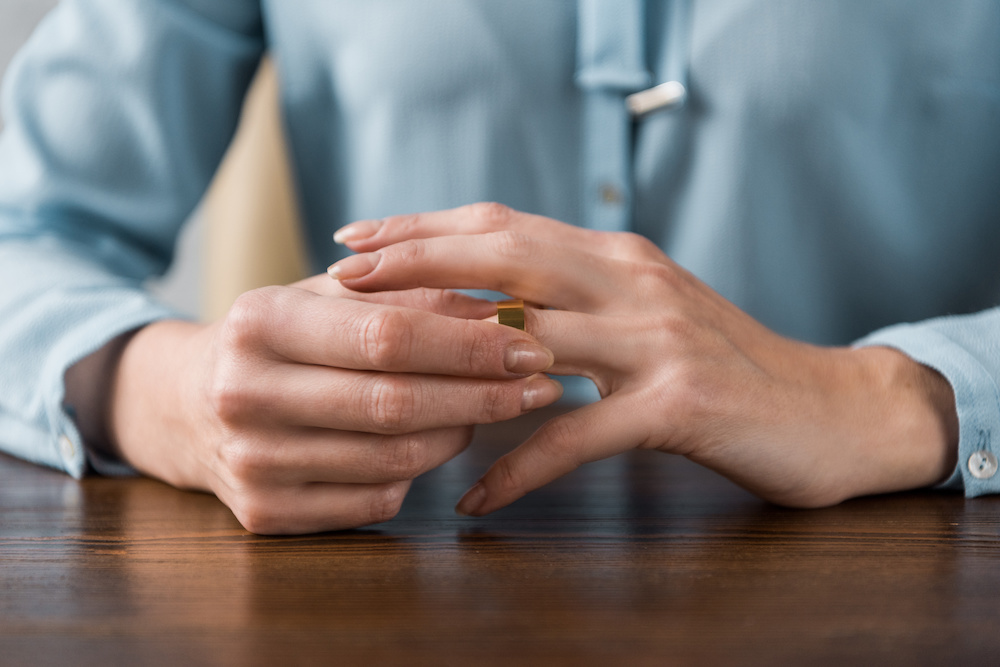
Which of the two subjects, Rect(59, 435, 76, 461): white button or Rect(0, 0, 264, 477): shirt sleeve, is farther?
Rect(0, 0, 264, 477): shirt sleeve

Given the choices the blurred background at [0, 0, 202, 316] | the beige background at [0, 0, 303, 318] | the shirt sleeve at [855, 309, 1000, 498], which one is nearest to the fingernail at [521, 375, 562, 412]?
the shirt sleeve at [855, 309, 1000, 498]

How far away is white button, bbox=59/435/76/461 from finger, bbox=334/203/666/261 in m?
0.26

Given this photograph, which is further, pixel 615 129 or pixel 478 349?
pixel 615 129

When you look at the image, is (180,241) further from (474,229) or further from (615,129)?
(474,229)

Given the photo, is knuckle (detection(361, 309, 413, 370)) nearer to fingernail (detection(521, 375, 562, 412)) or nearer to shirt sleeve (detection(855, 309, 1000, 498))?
fingernail (detection(521, 375, 562, 412))

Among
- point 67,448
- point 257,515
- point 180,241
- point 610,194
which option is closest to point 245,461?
point 257,515

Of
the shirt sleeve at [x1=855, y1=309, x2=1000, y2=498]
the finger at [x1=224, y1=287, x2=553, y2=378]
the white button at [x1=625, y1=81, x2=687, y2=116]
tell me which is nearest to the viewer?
the finger at [x1=224, y1=287, x2=553, y2=378]

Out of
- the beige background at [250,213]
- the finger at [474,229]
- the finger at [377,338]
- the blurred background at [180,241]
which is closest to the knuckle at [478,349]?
the finger at [377,338]

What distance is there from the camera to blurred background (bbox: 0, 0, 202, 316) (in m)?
1.25

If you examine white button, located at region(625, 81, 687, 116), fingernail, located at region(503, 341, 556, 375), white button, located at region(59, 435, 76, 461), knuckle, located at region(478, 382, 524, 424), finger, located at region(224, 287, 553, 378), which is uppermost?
white button, located at region(625, 81, 687, 116)

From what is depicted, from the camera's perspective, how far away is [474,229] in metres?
0.46

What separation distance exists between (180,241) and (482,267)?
1.07 meters

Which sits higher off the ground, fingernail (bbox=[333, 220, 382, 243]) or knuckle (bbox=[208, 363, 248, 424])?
fingernail (bbox=[333, 220, 382, 243])

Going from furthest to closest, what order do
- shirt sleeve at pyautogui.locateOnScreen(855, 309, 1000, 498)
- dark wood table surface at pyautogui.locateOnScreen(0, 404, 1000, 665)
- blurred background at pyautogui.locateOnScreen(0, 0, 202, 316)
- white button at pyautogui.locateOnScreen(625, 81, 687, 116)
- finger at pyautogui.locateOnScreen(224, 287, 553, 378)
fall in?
blurred background at pyautogui.locateOnScreen(0, 0, 202, 316)
white button at pyautogui.locateOnScreen(625, 81, 687, 116)
shirt sleeve at pyautogui.locateOnScreen(855, 309, 1000, 498)
finger at pyautogui.locateOnScreen(224, 287, 553, 378)
dark wood table surface at pyautogui.locateOnScreen(0, 404, 1000, 665)
